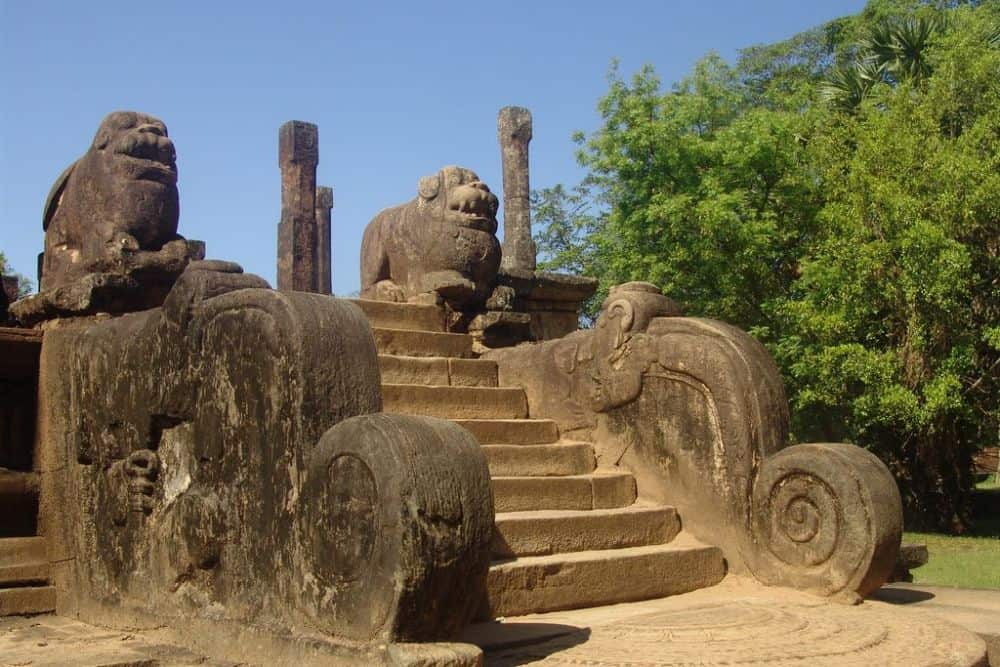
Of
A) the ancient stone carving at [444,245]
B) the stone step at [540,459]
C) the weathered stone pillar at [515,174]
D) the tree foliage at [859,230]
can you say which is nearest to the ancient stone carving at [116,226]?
the ancient stone carving at [444,245]

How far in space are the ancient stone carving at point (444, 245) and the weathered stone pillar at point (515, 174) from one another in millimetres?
13726

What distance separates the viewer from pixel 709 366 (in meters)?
5.75

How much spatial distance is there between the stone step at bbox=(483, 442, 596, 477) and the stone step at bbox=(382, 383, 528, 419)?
1.43 feet

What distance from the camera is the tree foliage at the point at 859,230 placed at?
13.6m

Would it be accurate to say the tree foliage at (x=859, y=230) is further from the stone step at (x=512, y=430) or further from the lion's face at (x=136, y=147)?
the lion's face at (x=136, y=147)

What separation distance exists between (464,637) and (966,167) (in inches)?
449

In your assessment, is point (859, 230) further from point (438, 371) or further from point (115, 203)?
point (115, 203)

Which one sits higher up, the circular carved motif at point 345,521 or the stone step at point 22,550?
the circular carved motif at point 345,521

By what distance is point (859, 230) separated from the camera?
46.1 ft

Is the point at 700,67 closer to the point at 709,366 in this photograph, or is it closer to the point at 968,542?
the point at 968,542

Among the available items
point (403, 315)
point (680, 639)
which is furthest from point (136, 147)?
point (680, 639)

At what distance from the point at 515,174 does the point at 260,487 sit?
58.9ft

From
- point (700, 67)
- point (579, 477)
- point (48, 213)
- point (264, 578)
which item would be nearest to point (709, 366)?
point (579, 477)

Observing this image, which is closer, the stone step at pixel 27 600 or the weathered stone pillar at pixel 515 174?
the stone step at pixel 27 600
